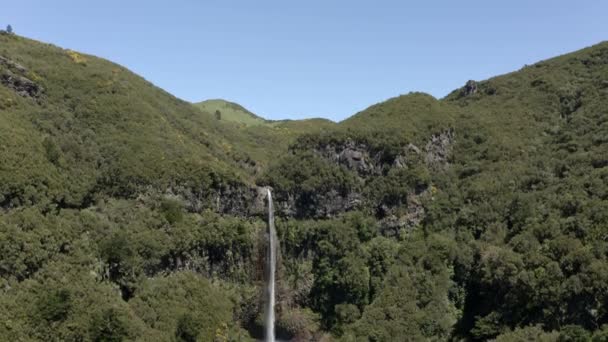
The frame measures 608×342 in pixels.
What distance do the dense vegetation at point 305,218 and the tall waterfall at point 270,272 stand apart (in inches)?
51.0

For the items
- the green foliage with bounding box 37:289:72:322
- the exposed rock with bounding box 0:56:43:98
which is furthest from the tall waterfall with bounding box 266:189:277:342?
the exposed rock with bounding box 0:56:43:98

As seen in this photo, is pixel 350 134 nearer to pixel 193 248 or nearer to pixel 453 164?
pixel 453 164

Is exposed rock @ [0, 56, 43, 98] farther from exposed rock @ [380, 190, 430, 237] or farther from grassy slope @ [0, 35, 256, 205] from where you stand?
exposed rock @ [380, 190, 430, 237]

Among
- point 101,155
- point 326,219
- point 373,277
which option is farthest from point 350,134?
point 101,155

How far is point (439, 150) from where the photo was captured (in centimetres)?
9469

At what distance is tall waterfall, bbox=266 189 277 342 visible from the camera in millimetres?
71688

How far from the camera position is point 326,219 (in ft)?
274

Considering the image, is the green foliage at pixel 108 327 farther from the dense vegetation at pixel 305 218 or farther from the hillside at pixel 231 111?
the hillside at pixel 231 111

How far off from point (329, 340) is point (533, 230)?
2896 cm

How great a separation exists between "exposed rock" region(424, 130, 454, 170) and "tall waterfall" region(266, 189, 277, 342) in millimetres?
29208

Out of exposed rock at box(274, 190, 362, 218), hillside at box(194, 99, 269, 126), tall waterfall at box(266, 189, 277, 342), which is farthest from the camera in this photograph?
hillside at box(194, 99, 269, 126)

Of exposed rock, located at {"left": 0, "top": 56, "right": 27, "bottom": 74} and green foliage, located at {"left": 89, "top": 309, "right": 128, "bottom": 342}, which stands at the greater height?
exposed rock, located at {"left": 0, "top": 56, "right": 27, "bottom": 74}

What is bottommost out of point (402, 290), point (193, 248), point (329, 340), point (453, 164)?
point (329, 340)

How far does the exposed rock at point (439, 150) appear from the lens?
303ft
